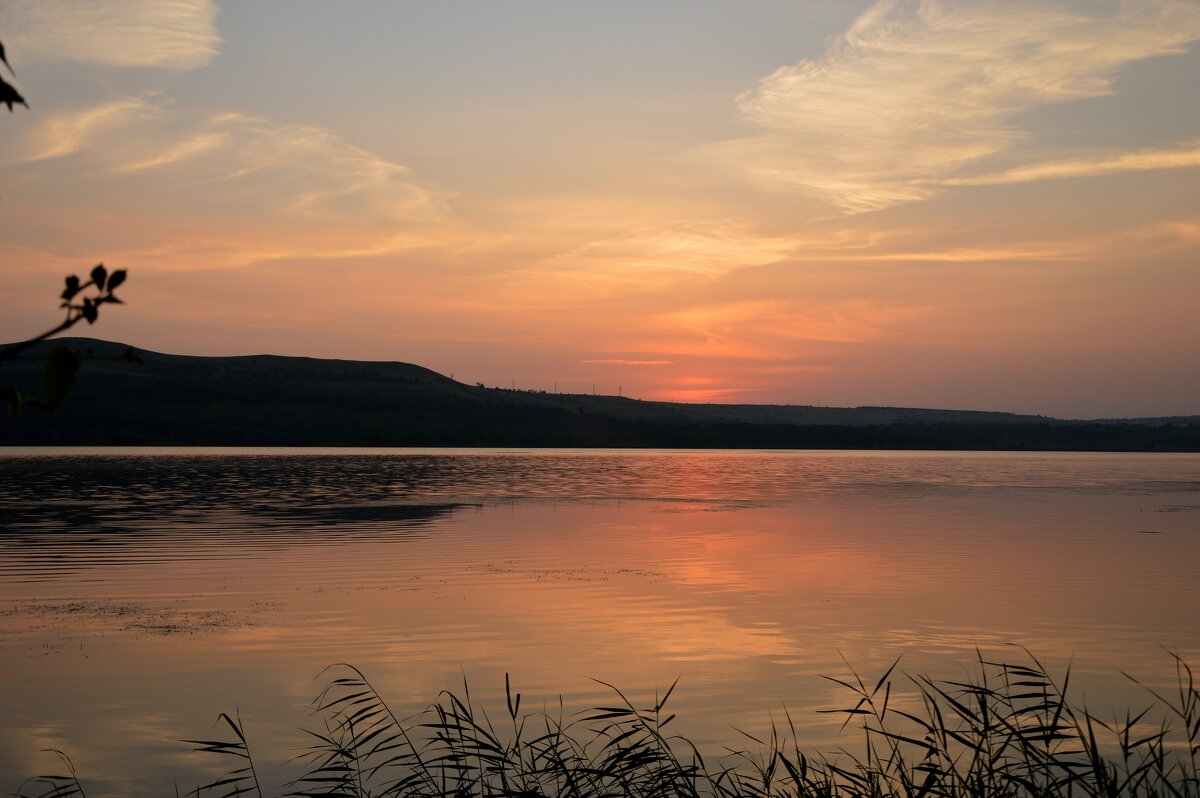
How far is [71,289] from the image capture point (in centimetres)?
295

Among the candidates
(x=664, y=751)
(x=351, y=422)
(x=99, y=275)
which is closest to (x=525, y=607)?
(x=664, y=751)

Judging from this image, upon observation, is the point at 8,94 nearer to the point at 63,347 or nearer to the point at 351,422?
the point at 63,347

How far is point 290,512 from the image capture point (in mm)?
44000

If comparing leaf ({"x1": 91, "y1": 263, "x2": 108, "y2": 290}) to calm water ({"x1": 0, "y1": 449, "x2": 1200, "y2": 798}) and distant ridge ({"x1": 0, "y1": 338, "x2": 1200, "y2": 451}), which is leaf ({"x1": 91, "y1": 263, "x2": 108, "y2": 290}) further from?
distant ridge ({"x1": 0, "y1": 338, "x2": 1200, "y2": 451})

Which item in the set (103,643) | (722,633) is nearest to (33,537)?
(103,643)

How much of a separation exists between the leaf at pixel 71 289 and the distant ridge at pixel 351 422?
140 metres

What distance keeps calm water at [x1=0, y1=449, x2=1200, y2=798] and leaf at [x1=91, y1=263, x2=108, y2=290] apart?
9.79 m

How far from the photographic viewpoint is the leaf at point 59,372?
275 centimetres

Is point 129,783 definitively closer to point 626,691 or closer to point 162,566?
point 626,691

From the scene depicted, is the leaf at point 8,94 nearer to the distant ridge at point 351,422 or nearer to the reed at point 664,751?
the reed at point 664,751

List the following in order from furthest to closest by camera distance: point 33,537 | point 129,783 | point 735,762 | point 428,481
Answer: point 428,481 → point 33,537 → point 735,762 → point 129,783

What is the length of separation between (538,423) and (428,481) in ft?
368

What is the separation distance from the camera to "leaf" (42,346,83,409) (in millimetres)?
2746

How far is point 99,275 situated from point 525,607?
64.8 ft
